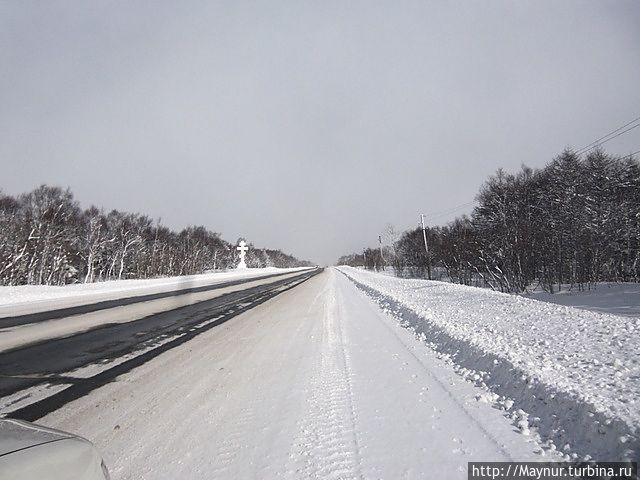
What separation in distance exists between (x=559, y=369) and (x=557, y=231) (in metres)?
29.3

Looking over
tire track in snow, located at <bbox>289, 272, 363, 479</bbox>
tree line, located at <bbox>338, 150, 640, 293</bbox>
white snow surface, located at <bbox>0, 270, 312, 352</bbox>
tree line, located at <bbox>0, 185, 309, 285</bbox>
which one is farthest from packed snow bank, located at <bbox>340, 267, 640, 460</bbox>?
tree line, located at <bbox>0, 185, 309, 285</bbox>

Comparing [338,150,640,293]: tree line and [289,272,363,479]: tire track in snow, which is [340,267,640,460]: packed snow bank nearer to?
[289,272,363,479]: tire track in snow

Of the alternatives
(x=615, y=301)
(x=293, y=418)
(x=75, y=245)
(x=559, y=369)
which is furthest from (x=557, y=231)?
(x=75, y=245)

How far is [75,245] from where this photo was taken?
57.6 meters

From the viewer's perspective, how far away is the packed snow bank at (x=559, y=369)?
3176mm

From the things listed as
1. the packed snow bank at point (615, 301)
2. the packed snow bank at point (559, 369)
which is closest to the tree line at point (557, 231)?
the packed snow bank at point (615, 301)

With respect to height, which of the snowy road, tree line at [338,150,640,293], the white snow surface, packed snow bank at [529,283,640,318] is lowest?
packed snow bank at [529,283,640,318]

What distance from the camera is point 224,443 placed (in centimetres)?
335

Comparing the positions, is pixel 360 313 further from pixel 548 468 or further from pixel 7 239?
pixel 7 239

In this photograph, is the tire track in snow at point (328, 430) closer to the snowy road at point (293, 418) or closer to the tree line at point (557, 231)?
the snowy road at point (293, 418)

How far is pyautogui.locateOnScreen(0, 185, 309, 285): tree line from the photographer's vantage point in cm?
4328

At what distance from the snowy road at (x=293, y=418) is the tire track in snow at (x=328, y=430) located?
1cm

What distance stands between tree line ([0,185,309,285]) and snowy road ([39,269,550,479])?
4520 cm

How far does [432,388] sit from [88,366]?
559 centimetres
